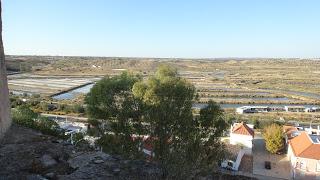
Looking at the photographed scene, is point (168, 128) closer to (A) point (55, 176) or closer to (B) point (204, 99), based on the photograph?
(A) point (55, 176)

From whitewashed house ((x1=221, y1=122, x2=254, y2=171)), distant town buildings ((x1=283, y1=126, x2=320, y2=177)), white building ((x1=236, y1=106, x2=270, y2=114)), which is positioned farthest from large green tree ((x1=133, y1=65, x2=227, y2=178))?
white building ((x1=236, y1=106, x2=270, y2=114))

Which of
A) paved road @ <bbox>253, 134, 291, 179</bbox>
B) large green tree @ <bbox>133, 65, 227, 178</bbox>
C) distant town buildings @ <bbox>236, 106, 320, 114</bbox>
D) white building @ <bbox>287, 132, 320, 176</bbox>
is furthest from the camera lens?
distant town buildings @ <bbox>236, 106, 320, 114</bbox>

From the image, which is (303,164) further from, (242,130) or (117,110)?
(117,110)

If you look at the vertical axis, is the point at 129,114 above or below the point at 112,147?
above

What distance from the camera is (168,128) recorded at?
15.1 meters

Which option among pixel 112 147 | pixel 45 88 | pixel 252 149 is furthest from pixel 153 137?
pixel 45 88

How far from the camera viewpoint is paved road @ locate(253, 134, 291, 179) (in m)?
24.6

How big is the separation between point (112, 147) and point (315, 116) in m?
38.4

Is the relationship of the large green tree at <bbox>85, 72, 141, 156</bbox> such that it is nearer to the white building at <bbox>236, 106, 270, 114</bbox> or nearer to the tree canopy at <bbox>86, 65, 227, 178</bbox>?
the tree canopy at <bbox>86, 65, 227, 178</bbox>

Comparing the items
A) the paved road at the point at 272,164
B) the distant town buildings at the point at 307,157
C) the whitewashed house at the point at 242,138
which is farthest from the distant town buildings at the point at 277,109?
the distant town buildings at the point at 307,157

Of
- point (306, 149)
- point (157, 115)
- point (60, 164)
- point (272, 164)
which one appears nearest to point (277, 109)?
point (272, 164)

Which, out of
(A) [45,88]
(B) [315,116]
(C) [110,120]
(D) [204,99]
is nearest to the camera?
(C) [110,120]

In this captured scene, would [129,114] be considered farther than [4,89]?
Yes

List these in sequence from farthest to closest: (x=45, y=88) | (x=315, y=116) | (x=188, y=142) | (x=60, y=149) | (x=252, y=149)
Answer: (x=45, y=88)
(x=315, y=116)
(x=252, y=149)
(x=188, y=142)
(x=60, y=149)
